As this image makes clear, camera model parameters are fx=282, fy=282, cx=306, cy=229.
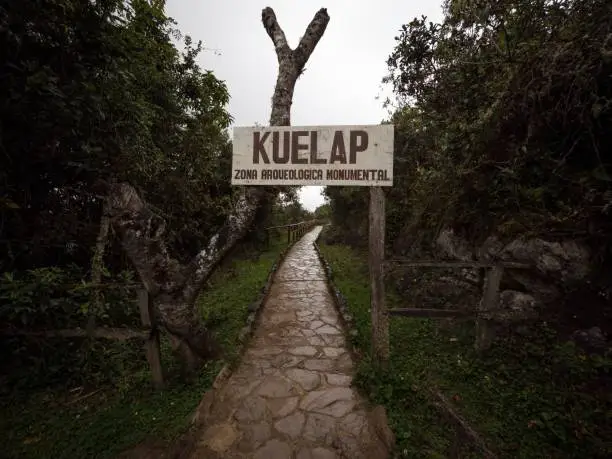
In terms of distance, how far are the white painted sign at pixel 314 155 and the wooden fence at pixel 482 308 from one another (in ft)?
3.89

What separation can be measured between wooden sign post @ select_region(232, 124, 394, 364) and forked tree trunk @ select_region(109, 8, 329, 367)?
292 mm

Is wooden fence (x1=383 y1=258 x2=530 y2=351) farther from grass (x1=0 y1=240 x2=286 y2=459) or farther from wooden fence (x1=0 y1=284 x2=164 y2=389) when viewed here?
wooden fence (x1=0 y1=284 x2=164 y2=389)

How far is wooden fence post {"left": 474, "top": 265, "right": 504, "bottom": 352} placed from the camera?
11.8 ft

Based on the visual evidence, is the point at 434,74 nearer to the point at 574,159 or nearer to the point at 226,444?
the point at 574,159

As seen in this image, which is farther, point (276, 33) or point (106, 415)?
point (276, 33)

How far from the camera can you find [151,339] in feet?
10.5

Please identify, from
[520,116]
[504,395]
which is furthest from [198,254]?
[520,116]

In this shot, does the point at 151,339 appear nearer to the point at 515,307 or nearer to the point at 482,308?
the point at 482,308

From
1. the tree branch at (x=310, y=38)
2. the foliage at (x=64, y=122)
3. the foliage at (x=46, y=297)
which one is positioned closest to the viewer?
the foliage at (x=64, y=122)

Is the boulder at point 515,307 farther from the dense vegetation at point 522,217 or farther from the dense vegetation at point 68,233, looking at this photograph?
the dense vegetation at point 68,233

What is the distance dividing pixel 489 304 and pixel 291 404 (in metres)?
2.77

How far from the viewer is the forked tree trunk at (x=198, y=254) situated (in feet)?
9.66

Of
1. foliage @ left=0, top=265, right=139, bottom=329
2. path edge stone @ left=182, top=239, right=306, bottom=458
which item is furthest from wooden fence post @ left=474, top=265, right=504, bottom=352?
foliage @ left=0, top=265, right=139, bottom=329

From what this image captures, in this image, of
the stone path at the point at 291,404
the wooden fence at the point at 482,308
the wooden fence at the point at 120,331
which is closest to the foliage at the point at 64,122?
the wooden fence at the point at 120,331
